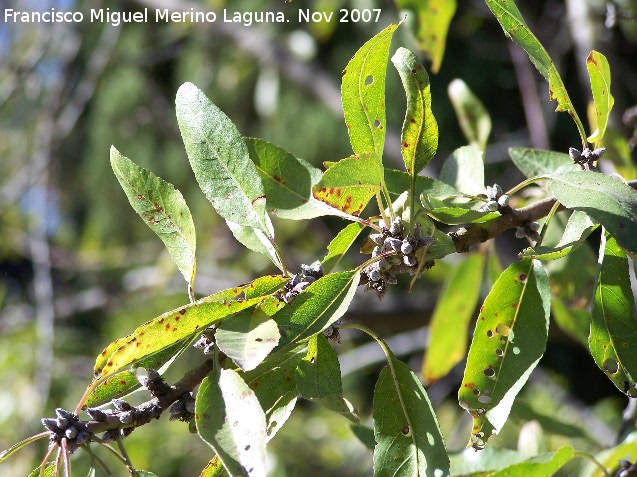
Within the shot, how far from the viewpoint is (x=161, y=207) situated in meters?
0.58

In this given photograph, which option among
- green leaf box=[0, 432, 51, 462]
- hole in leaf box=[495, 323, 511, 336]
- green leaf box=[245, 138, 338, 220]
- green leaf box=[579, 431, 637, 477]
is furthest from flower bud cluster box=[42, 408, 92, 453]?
green leaf box=[579, 431, 637, 477]

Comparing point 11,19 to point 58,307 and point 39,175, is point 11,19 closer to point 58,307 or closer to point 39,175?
point 39,175

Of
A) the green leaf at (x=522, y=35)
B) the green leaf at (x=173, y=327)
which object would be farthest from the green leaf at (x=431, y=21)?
the green leaf at (x=173, y=327)

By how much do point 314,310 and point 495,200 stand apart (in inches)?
7.8

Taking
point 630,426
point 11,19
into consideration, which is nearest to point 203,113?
point 630,426

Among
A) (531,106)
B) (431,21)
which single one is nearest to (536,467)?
(431,21)

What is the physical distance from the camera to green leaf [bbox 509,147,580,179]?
0.71 m

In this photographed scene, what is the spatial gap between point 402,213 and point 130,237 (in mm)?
6069

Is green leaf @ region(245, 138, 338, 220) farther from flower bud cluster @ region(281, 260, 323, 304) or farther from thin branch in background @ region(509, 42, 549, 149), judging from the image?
thin branch in background @ region(509, 42, 549, 149)

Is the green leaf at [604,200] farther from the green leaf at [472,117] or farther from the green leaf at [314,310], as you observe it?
the green leaf at [472,117]

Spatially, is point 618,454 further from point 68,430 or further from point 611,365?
point 68,430

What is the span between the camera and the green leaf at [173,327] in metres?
0.47

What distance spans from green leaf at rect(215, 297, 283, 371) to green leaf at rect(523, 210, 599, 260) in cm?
19

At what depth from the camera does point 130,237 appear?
638 cm
